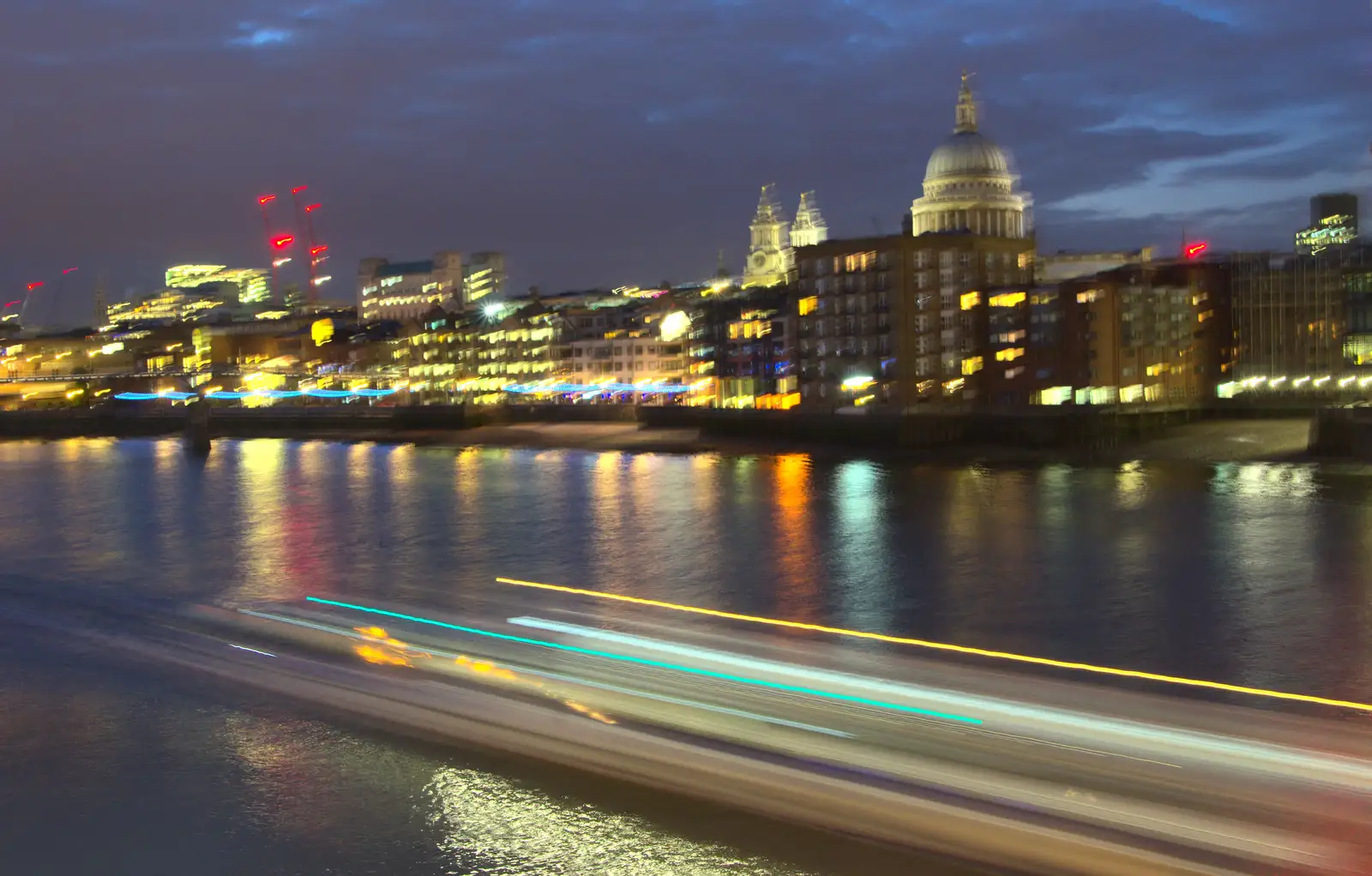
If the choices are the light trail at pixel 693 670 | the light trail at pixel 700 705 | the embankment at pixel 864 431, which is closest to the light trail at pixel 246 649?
the light trail at pixel 693 670

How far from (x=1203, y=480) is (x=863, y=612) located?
1891cm

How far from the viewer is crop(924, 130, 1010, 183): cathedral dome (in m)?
71.2

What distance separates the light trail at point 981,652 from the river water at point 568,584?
0.39 metres

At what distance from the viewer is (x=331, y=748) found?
8.22 m

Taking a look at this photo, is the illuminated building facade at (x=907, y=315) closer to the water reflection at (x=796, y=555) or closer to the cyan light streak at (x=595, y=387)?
the cyan light streak at (x=595, y=387)

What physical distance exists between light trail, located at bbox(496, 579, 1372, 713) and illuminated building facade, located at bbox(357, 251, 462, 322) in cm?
11779

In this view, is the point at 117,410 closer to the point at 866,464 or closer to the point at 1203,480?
the point at 866,464

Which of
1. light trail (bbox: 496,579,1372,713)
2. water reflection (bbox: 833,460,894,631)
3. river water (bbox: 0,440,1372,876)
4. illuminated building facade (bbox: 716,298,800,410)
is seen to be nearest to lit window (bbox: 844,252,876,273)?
illuminated building facade (bbox: 716,298,800,410)

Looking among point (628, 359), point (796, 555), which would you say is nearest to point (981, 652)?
point (796, 555)

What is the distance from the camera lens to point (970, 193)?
70.8 meters

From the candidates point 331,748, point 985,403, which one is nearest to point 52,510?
point 331,748

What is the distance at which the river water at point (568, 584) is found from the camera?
22.4ft

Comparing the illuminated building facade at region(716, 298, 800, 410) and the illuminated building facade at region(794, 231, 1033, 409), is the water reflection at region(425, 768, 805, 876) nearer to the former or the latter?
the illuminated building facade at region(794, 231, 1033, 409)

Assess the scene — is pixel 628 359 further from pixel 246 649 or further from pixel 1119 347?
pixel 246 649
